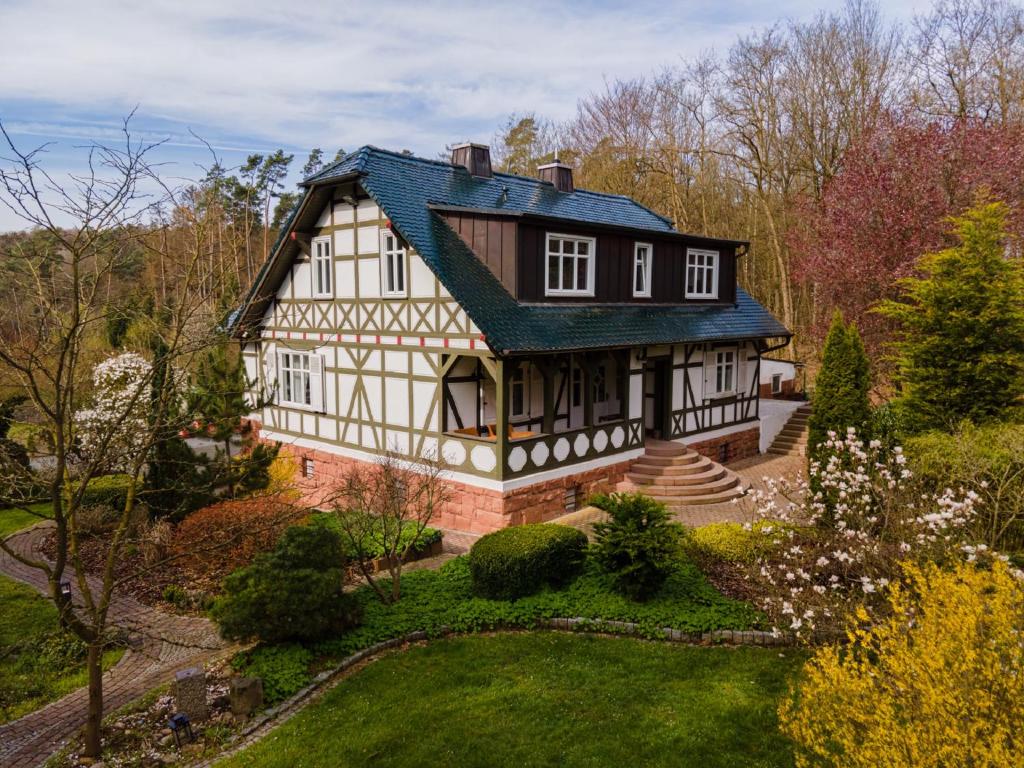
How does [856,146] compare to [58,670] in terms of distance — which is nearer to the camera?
[58,670]

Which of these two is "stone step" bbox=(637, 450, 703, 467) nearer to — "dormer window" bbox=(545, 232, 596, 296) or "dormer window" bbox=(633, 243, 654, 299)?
"dormer window" bbox=(633, 243, 654, 299)

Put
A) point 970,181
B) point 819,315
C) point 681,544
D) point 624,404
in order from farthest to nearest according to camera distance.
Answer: point 819,315, point 970,181, point 624,404, point 681,544

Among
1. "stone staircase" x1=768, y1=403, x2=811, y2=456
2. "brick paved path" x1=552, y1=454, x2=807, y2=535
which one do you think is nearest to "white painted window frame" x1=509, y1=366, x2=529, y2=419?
"brick paved path" x1=552, y1=454, x2=807, y2=535

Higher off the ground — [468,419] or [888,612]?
[468,419]

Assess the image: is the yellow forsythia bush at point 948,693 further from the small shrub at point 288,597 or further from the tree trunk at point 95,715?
the tree trunk at point 95,715

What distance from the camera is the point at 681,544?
11031 millimetres

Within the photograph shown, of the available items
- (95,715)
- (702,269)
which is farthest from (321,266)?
(95,715)

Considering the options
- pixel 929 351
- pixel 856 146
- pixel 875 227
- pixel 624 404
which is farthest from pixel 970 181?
pixel 624 404

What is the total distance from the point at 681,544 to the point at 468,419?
5.35 metres

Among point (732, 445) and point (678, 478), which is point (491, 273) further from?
point (732, 445)

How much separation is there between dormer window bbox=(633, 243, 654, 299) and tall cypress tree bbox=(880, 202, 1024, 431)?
5.98 m

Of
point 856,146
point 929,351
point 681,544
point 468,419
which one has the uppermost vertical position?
point 856,146

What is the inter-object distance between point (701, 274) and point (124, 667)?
15.9 metres

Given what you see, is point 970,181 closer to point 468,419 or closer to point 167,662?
point 468,419
